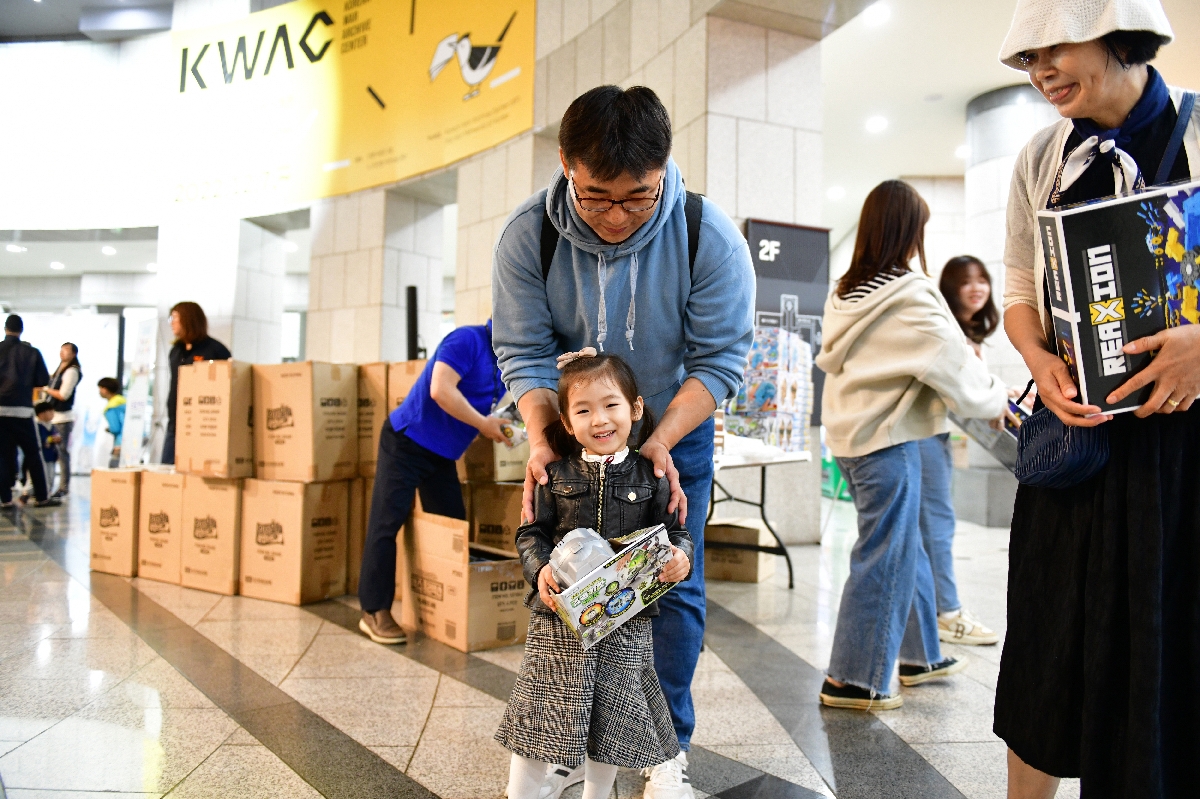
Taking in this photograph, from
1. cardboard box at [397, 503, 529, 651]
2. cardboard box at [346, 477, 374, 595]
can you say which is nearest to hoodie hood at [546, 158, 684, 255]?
cardboard box at [397, 503, 529, 651]

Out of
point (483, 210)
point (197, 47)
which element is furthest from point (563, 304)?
point (197, 47)

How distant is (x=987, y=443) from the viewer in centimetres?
275

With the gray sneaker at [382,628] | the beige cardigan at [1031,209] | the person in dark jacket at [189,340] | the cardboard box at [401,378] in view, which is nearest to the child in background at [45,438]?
the person in dark jacket at [189,340]

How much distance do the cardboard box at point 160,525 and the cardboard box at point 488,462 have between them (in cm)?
148

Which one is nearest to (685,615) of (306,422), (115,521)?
(306,422)

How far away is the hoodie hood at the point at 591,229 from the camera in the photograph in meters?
1.56

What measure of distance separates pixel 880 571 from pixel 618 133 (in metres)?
1.56

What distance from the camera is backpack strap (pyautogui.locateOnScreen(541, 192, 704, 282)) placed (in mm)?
1640

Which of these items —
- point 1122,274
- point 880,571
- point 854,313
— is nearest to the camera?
point 1122,274

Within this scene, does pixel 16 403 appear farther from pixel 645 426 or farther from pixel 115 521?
pixel 645 426

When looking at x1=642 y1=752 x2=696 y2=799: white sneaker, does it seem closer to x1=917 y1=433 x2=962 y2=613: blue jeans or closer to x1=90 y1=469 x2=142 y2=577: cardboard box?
x1=917 y1=433 x2=962 y2=613: blue jeans

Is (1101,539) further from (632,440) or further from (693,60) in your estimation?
(693,60)

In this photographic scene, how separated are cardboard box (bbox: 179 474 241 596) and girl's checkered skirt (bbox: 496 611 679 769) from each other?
2.79 m

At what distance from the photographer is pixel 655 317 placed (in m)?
1.65
